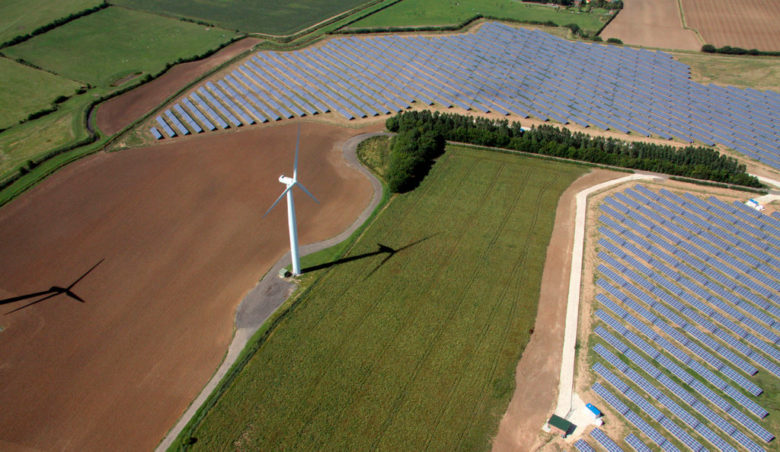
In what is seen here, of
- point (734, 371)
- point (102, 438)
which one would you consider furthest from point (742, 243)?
point (102, 438)

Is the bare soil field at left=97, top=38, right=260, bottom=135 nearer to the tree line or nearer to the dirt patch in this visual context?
the tree line

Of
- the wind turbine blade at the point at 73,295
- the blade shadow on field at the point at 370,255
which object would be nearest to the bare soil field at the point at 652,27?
the blade shadow on field at the point at 370,255

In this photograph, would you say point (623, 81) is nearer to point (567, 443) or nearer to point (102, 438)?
point (567, 443)

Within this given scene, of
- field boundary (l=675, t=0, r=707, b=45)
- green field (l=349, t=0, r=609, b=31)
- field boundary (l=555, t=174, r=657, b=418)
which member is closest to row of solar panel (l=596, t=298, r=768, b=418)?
field boundary (l=555, t=174, r=657, b=418)

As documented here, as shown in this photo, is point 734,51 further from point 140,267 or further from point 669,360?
point 140,267

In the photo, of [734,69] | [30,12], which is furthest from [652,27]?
[30,12]

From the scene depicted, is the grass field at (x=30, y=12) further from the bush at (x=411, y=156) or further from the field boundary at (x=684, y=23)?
the field boundary at (x=684, y=23)
